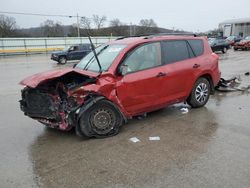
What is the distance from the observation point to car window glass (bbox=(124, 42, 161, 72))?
229 inches

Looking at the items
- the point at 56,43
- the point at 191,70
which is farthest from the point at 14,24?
the point at 191,70

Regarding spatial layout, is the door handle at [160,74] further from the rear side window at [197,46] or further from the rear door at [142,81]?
the rear side window at [197,46]

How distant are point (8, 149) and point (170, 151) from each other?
2.73 metres

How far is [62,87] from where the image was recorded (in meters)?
5.37

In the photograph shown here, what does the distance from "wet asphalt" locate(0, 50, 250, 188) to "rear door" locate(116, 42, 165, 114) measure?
49 cm

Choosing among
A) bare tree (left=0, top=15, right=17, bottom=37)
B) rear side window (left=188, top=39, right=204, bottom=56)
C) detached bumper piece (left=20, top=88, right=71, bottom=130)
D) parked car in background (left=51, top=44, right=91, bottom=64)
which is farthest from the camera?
bare tree (left=0, top=15, right=17, bottom=37)

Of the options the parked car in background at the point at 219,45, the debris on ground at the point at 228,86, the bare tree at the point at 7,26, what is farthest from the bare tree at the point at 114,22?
the debris on ground at the point at 228,86

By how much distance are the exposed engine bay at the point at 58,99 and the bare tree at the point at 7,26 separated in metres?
53.7

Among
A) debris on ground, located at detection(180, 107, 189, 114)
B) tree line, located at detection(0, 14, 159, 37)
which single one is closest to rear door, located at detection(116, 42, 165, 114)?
debris on ground, located at detection(180, 107, 189, 114)

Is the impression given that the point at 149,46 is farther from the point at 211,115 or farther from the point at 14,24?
the point at 14,24

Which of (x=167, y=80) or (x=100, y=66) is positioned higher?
(x=100, y=66)

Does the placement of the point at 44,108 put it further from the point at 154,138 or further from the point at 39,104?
the point at 154,138

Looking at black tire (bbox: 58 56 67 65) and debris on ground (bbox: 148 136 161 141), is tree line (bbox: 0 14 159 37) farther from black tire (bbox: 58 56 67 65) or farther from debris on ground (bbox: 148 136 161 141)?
Answer: debris on ground (bbox: 148 136 161 141)

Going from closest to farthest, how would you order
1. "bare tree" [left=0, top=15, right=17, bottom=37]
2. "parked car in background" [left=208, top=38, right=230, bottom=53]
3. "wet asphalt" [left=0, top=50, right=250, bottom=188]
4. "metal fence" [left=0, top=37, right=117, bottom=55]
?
1. "wet asphalt" [left=0, top=50, right=250, bottom=188]
2. "parked car in background" [left=208, top=38, right=230, bottom=53]
3. "metal fence" [left=0, top=37, right=117, bottom=55]
4. "bare tree" [left=0, top=15, right=17, bottom=37]
